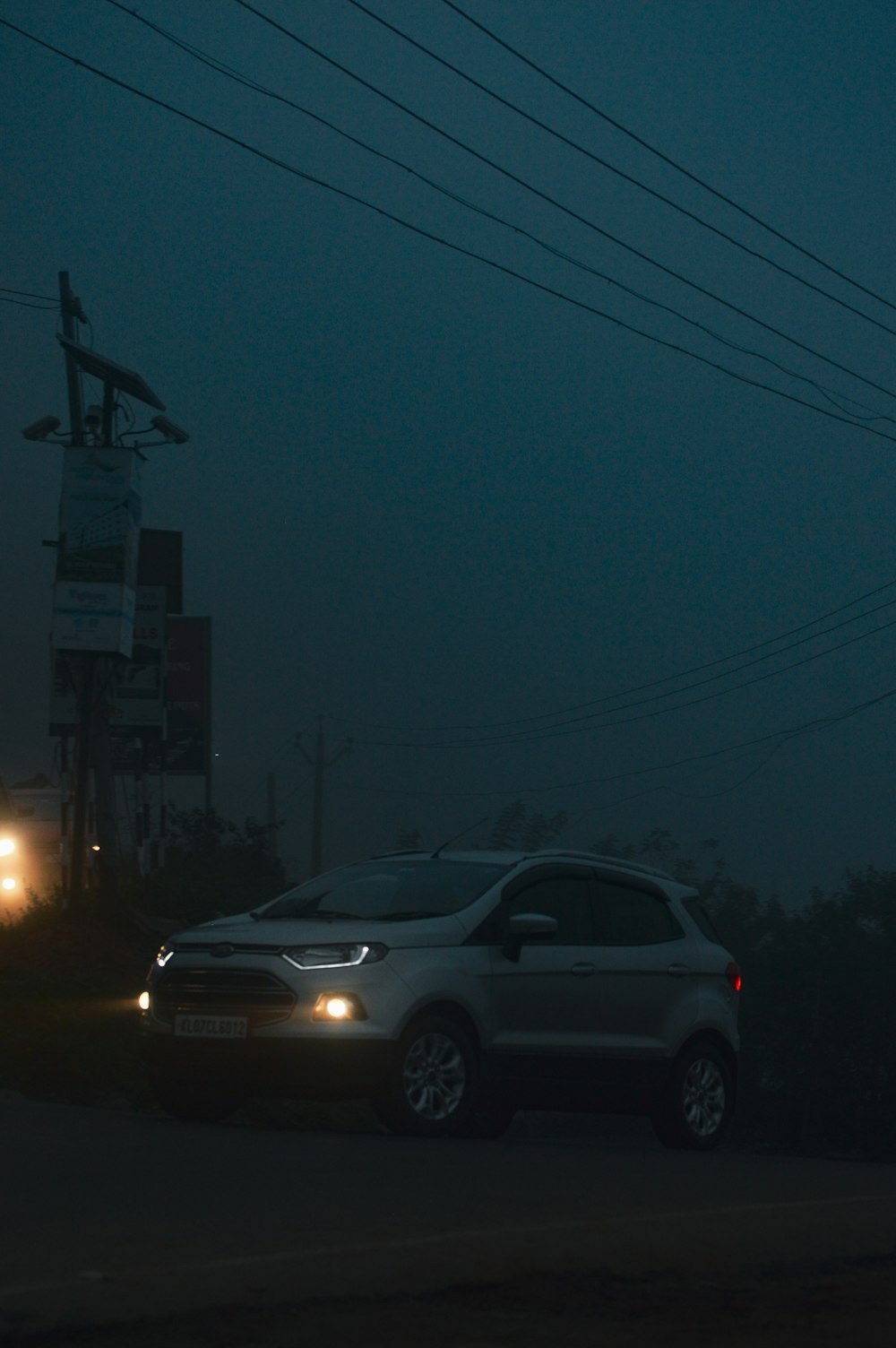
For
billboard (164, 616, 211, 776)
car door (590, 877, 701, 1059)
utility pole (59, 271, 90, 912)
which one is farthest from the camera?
billboard (164, 616, 211, 776)

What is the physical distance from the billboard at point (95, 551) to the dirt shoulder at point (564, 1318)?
1735cm

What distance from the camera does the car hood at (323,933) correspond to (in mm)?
9570

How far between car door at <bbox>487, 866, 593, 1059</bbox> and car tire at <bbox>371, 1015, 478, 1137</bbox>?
320 millimetres

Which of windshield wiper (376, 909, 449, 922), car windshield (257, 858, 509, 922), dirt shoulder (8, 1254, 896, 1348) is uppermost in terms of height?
car windshield (257, 858, 509, 922)

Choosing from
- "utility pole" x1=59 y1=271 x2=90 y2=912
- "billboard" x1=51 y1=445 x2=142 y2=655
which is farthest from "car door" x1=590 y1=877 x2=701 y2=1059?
"billboard" x1=51 y1=445 x2=142 y2=655

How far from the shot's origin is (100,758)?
26.4m

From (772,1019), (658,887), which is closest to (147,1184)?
(658,887)

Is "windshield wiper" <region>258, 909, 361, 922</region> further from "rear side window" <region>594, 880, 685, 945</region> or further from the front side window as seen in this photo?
"rear side window" <region>594, 880, 685, 945</region>

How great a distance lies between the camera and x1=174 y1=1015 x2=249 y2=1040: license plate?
9.44 meters

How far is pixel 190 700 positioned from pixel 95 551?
44420 mm

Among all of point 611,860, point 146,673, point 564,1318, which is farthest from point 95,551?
point 146,673

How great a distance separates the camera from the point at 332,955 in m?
9.45

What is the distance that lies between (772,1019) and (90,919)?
2190 inches

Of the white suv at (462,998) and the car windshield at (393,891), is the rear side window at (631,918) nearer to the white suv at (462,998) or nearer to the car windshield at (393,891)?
the white suv at (462,998)
